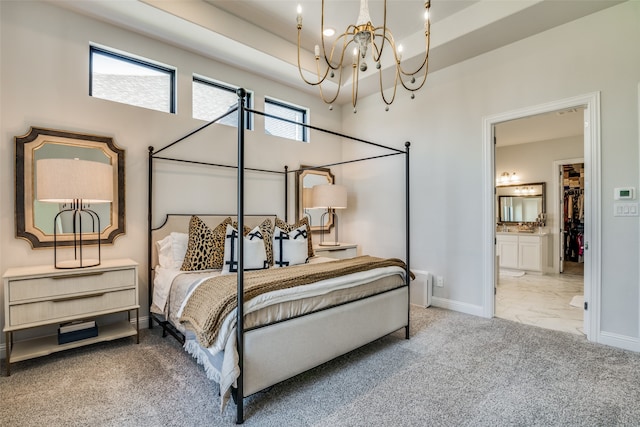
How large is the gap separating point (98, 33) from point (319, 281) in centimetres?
307

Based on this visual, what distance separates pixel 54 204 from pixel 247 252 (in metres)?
1.71

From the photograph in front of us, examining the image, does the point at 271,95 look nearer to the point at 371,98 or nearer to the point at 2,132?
the point at 371,98

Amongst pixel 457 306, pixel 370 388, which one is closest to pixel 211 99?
pixel 370 388

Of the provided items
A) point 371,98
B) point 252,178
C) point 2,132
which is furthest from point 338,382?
point 371,98

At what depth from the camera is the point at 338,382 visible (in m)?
2.21

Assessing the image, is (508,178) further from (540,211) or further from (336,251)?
(336,251)

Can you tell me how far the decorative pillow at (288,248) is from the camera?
10.7ft

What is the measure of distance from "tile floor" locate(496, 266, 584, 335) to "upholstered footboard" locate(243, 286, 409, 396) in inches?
72.5

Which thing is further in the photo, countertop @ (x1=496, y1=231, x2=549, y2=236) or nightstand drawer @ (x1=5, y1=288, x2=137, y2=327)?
countertop @ (x1=496, y1=231, x2=549, y2=236)

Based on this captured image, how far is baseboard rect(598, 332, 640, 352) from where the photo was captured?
2.71 metres

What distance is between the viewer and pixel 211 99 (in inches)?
151

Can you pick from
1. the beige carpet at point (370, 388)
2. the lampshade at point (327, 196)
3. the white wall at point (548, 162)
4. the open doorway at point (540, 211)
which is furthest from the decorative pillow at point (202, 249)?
the white wall at point (548, 162)

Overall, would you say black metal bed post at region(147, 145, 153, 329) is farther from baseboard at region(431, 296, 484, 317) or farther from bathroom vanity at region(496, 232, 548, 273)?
bathroom vanity at region(496, 232, 548, 273)

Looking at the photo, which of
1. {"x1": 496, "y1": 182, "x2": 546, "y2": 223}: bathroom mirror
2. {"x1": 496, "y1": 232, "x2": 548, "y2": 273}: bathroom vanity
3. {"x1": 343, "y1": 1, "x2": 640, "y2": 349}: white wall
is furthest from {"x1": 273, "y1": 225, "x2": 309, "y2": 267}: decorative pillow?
{"x1": 496, "y1": 182, "x2": 546, "y2": 223}: bathroom mirror
